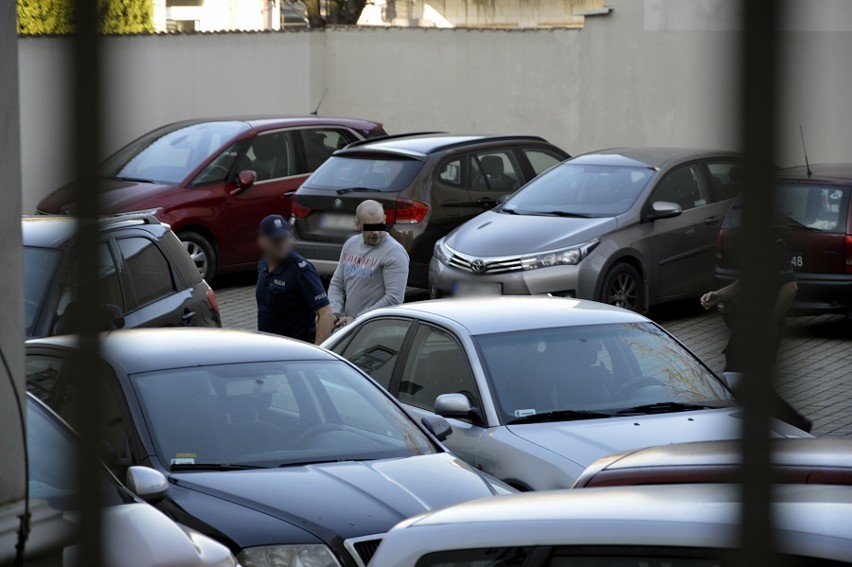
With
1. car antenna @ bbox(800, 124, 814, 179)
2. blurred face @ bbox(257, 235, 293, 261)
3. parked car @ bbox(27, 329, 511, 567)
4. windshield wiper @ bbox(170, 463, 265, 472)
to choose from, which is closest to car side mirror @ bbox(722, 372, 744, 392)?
car antenna @ bbox(800, 124, 814, 179)

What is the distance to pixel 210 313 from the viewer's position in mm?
9156

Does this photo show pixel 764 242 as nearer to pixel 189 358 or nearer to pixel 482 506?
pixel 482 506

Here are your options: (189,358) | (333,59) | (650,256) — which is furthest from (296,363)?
(333,59)

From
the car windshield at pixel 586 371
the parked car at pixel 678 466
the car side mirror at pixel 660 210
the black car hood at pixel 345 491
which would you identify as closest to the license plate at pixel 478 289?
the car side mirror at pixel 660 210

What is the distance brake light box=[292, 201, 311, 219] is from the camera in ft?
43.6

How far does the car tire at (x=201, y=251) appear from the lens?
1370 cm

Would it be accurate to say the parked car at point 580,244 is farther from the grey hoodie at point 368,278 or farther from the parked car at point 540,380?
the parked car at point 540,380

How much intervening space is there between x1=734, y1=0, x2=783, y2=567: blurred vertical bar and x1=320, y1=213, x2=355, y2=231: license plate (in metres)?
12.1

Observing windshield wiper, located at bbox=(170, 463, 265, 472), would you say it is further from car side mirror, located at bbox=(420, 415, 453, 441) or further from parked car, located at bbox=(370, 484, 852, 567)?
parked car, located at bbox=(370, 484, 852, 567)

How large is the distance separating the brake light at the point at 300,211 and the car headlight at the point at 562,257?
3.03 meters

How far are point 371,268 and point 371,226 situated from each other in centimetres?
30

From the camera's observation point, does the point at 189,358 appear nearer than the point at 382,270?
Yes

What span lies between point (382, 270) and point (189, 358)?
3.05 meters

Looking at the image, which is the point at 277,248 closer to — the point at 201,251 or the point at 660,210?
the point at 660,210
